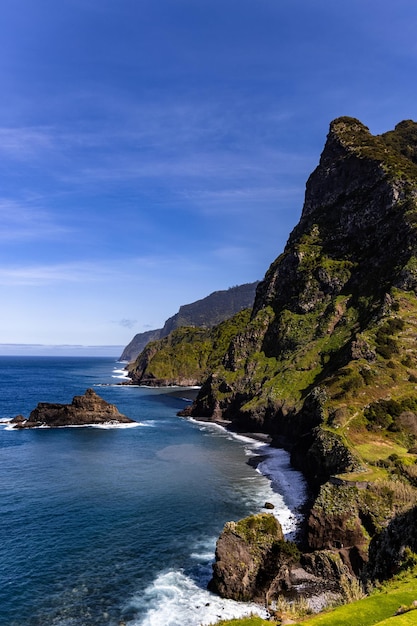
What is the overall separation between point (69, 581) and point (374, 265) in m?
103

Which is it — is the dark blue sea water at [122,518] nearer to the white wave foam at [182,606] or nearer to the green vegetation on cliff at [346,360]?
the white wave foam at [182,606]

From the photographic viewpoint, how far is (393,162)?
5330 inches

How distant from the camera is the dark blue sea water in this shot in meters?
32.9

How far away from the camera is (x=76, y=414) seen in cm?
11381

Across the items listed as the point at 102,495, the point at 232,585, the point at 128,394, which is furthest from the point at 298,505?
the point at 128,394

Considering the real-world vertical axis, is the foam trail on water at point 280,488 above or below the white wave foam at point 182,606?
below

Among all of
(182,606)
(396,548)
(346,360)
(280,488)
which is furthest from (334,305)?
(396,548)

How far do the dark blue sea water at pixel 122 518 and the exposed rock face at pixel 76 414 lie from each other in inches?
573

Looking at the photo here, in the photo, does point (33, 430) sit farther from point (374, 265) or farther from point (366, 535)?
point (374, 265)

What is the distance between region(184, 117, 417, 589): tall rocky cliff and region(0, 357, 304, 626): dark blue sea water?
7976 mm

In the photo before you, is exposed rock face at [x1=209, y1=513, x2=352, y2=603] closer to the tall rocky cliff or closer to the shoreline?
the tall rocky cliff

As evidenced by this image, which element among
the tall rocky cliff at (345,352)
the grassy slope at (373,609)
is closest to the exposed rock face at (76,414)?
the tall rocky cliff at (345,352)

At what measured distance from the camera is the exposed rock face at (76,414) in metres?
111

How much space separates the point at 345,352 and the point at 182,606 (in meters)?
67.3
